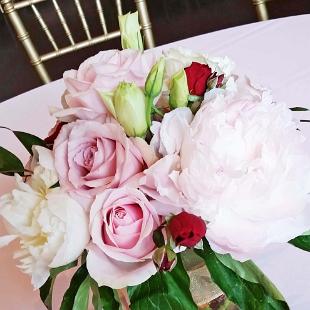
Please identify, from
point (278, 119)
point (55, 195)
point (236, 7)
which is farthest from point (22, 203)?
point (236, 7)

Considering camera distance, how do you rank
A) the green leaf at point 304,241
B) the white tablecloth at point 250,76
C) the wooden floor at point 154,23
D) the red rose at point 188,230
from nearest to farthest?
1. the red rose at point 188,230
2. the green leaf at point 304,241
3. the white tablecloth at point 250,76
4. the wooden floor at point 154,23

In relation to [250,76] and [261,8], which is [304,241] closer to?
[250,76]

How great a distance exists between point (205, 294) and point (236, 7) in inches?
91.6

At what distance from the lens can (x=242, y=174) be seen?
0.48m

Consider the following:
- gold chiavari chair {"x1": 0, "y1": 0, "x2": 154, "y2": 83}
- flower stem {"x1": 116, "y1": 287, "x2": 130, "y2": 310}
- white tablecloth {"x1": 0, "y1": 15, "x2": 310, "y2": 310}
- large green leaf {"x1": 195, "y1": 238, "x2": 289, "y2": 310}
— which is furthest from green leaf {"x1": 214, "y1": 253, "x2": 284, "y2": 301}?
gold chiavari chair {"x1": 0, "y1": 0, "x2": 154, "y2": 83}

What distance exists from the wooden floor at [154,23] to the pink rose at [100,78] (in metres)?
1.99

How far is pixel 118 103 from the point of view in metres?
0.50

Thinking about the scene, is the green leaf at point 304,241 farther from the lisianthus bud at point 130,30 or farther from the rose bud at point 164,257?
the lisianthus bud at point 130,30

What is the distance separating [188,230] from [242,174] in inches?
2.5

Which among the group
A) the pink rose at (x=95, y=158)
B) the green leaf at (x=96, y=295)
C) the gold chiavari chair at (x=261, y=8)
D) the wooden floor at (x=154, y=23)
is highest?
the pink rose at (x=95, y=158)

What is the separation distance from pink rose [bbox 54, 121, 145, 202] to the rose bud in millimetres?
71

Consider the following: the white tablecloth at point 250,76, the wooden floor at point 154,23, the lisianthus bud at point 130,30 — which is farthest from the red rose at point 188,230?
the wooden floor at point 154,23

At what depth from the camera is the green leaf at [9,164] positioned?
61 cm

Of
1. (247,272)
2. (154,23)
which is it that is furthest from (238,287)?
(154,23)
